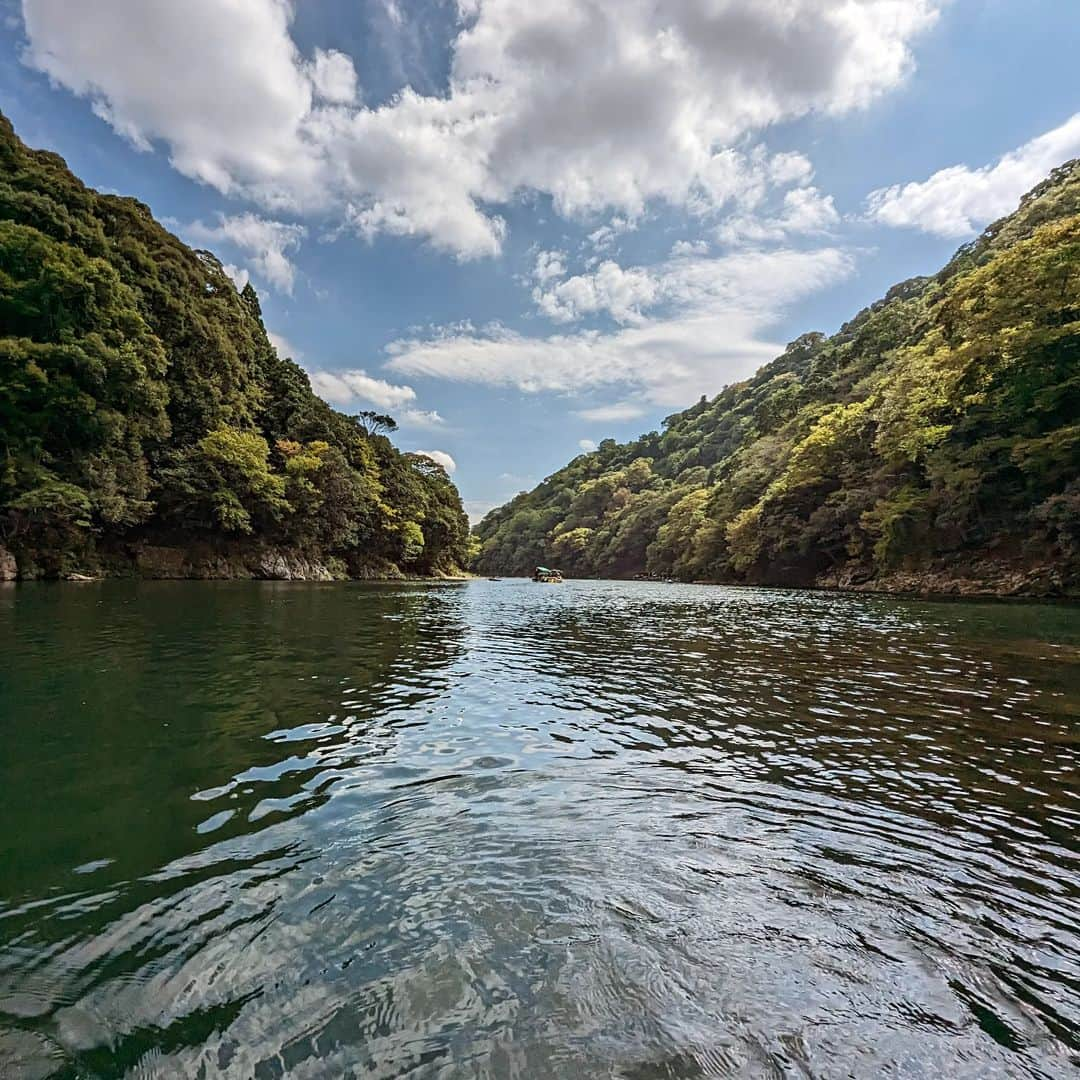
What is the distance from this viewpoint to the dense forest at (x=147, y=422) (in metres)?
29.8

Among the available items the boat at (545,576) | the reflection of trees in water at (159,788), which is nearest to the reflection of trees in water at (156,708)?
the reflection of trees in water at (159,788)

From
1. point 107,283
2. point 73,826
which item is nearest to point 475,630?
point 73,826

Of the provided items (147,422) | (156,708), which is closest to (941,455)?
(156,708)

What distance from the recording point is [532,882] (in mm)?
3865

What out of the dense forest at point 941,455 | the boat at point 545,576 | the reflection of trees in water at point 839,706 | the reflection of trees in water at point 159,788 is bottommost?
the reflection of trees in water at point 159,788

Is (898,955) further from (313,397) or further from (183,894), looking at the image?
(313,397)

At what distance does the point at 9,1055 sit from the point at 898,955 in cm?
410

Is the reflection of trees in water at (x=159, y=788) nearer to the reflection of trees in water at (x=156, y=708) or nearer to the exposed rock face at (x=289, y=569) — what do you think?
the reflection of trees in water at (x=156, y=708)

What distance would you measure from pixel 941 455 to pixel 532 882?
3981cm

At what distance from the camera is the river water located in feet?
8.35

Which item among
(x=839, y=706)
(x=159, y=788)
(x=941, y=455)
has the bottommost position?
(x=159, y=788)

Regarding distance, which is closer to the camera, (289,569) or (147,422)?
(147,422)

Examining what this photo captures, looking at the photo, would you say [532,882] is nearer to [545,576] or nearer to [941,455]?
[941,455]

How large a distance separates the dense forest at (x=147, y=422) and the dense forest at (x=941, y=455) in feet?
134
